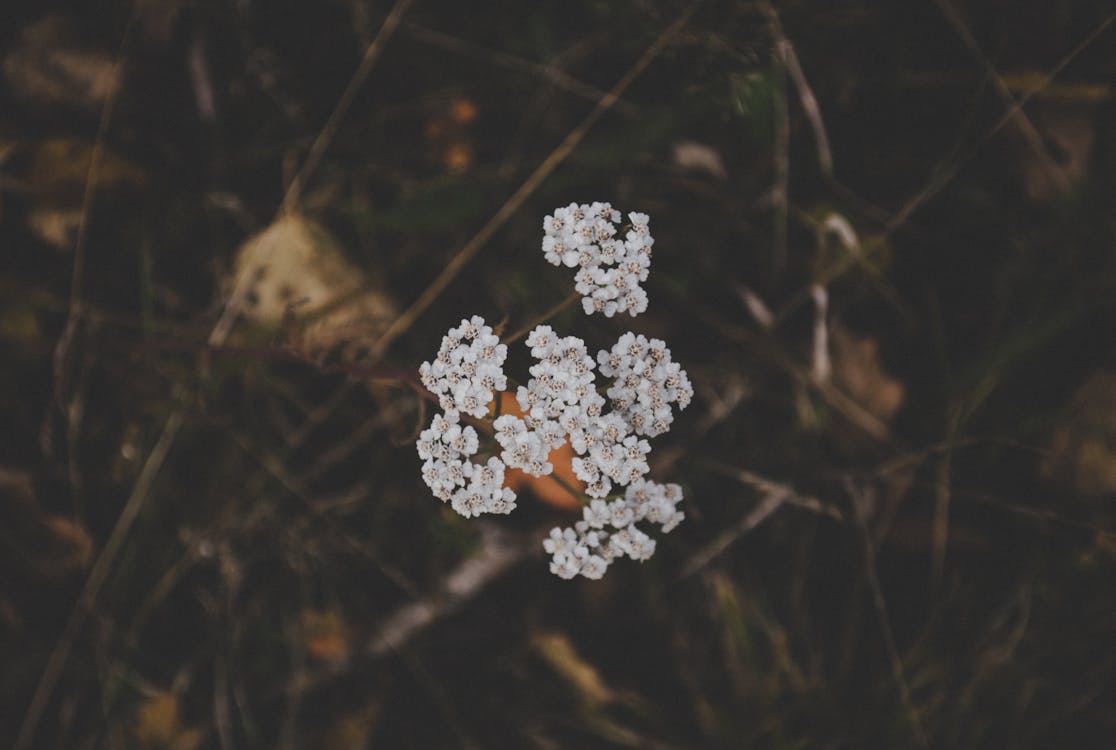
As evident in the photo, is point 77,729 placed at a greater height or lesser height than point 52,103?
lesser

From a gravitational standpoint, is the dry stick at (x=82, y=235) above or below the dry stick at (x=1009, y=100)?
below

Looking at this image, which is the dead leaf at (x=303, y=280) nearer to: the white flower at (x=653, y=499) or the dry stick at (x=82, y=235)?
the dry stick at (x=82, y=235)

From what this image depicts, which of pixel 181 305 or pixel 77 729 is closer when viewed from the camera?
pixel 77 729

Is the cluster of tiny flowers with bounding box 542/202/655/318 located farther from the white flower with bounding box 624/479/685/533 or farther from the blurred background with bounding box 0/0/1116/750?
the blurred background with bounding box 0/0/1116/750

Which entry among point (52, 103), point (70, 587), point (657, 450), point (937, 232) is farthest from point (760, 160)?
point (70, 587)

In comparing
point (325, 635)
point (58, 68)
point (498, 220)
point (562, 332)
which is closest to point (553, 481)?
point (562, 332)

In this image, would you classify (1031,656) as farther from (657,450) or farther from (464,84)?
(464,84)

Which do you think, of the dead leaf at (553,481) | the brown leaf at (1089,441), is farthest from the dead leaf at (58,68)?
the brown leaf at (1089,441)
